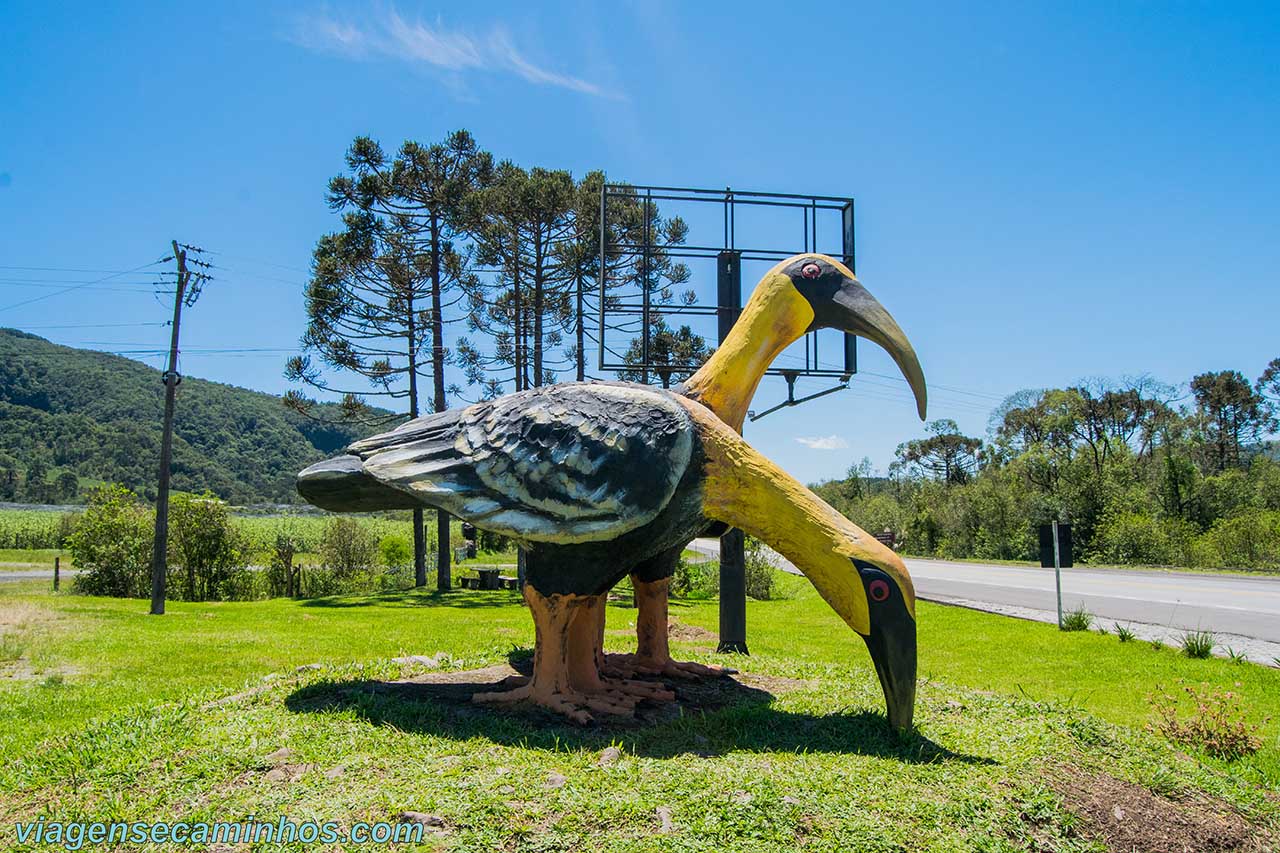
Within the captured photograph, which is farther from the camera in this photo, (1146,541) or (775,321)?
(1146,541)

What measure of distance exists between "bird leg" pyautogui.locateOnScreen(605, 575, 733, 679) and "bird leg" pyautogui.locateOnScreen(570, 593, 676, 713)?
64 cm

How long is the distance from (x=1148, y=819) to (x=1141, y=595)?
14.1 metres

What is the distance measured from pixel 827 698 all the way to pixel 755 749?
156 cm

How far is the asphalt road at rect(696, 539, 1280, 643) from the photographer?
40.2 ft

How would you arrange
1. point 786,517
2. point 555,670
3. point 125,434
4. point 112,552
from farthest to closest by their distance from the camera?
point 125,434 < point 112,552 < point 555,670 < point 786,517

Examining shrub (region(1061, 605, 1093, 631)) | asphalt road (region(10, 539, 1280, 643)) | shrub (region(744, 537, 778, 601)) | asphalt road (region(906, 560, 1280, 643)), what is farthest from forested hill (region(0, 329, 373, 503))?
shrub (region(1061, 605, 1093, 631))

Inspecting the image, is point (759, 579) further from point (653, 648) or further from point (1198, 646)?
point (653, 648)

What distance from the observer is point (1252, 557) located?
78.0 feet

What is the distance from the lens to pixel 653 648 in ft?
21.8

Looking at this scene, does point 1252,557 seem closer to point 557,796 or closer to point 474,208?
point 474,208

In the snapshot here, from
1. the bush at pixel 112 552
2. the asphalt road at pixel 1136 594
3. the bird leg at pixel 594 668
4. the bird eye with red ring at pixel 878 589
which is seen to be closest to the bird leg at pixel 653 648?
the bird leg at pixel 594 668

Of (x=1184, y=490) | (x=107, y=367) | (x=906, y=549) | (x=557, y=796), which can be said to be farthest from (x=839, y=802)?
(x=107, y=367)

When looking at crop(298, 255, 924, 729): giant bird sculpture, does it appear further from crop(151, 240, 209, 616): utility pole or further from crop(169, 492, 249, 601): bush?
crop(169, 492, 249, 601): bush

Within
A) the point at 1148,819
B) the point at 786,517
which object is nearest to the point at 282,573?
the point at 786,517
